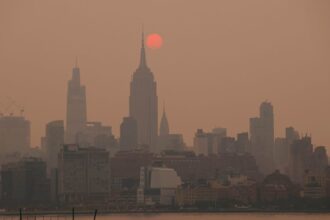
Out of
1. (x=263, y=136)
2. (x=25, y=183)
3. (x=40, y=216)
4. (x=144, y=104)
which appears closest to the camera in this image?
(x=40, y=216)

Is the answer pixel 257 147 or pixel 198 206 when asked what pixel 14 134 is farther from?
pixel 198 206

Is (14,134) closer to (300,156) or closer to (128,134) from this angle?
(128,134)

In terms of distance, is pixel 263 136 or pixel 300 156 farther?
pixel 263 136

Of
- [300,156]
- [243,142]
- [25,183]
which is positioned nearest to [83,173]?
[25,183]

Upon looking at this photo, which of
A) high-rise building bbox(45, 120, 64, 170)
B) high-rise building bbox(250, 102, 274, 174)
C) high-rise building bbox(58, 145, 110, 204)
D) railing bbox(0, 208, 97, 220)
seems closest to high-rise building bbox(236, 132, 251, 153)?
high-rise building bbox(250, 102, 274, 174)

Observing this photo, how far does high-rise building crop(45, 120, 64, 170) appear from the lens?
155975 millimetres

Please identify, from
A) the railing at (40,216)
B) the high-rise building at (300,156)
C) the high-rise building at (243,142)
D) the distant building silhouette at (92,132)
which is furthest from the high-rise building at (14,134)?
the railing at (40,216)

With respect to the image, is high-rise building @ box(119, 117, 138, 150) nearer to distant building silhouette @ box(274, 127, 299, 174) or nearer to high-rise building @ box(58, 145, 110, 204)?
distant building silhouette @ box(274, 127, 299, 174)

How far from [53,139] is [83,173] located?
101 feet

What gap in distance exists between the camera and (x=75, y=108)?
196 metres

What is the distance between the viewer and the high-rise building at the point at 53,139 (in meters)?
156

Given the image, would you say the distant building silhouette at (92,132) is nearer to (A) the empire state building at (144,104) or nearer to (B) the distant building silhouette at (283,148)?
(A) the empire state building at (144,104)

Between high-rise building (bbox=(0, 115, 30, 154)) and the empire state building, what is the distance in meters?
15.4

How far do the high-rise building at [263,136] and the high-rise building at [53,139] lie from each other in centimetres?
2410
